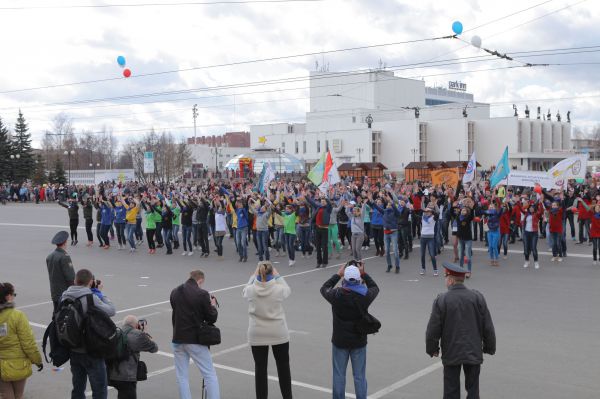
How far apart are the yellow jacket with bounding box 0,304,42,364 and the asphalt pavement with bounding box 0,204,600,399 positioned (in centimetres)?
188

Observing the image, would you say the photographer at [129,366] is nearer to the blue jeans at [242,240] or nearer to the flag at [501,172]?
the blue jeans at [242,240]

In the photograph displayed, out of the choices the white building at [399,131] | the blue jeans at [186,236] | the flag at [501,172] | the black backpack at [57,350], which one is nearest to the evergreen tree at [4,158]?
the white building at [399,131]

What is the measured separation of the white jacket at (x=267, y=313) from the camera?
6.73 meters

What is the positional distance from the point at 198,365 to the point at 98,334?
1192 millimetres

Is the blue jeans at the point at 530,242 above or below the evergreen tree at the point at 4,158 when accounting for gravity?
below

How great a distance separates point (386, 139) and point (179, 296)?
88.6 metres

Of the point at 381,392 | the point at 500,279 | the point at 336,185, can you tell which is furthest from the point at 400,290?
the point at 336,185

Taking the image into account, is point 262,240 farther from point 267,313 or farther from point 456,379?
point 456,379

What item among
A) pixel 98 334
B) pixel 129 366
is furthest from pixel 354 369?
pixel 98 334

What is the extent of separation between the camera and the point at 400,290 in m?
13.7

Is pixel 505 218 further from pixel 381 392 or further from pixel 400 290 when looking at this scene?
pixel 381 392

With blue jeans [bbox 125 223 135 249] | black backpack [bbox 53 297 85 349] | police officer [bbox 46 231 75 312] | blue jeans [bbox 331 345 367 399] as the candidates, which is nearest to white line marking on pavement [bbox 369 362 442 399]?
blue jeans [bbox 331 345 367 399]

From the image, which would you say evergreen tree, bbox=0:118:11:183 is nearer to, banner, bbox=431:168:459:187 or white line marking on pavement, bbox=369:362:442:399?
banner, bbox=431:168:459:187

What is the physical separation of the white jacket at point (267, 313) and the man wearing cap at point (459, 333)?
1.68 m
